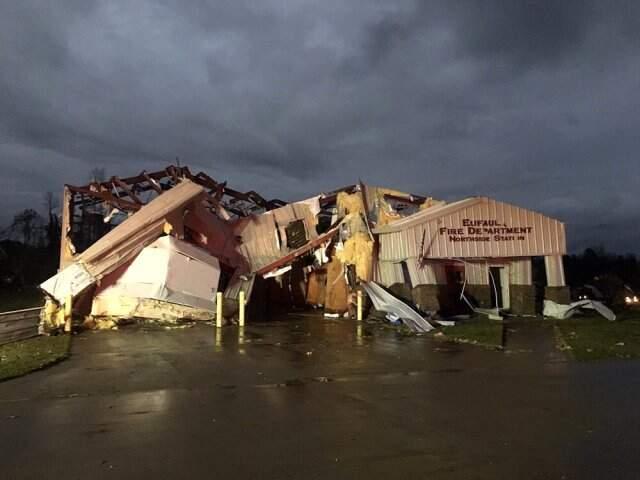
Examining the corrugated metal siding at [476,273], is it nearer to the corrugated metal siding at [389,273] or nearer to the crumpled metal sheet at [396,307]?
the corrugated metal siding at [389,273]

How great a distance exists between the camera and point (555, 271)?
2475cm

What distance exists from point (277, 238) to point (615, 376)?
1901 centimetres

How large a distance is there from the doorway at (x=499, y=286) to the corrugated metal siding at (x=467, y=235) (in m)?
1.65

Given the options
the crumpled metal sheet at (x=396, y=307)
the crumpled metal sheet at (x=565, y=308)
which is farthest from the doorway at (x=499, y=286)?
the crumpled metal sheet at (x=396, y=307)

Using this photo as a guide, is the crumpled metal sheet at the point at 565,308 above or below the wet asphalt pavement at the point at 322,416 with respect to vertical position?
above

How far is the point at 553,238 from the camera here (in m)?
24.9

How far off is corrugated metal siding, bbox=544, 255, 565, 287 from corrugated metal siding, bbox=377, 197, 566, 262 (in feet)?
1.02

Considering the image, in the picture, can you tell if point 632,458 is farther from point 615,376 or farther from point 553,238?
point 553,238

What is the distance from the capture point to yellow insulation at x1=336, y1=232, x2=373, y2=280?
2606cm

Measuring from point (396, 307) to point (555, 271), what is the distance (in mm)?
7799

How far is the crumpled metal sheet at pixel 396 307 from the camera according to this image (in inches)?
776

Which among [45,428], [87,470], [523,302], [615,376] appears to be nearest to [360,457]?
[87,470]

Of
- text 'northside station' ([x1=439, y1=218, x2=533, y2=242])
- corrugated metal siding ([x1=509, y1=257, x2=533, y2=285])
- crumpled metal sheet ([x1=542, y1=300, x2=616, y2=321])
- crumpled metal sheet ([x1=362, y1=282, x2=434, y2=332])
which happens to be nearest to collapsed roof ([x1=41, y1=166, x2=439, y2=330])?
crumpled metal sheet ([x1=362, y1=282, x2=434, y2=332])

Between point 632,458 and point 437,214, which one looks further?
point 437,214
